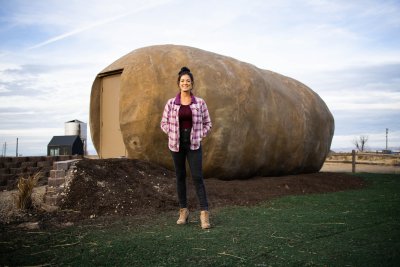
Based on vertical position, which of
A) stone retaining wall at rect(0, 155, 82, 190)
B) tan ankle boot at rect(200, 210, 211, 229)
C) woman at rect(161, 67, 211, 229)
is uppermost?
woman at rect(161, 67, 211, 229)

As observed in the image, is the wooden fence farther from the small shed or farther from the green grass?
the small shed

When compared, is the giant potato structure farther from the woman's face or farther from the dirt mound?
the woman's face

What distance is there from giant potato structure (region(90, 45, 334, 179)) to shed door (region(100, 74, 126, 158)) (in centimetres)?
11

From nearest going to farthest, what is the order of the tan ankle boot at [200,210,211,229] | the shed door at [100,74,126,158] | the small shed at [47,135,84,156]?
the tan ankle boot at [200,210,211,229] → the shed door at [100,74,126,158] → the small shed at [47,135,84,156]

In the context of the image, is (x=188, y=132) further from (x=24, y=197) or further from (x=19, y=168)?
(x=19, y=168)

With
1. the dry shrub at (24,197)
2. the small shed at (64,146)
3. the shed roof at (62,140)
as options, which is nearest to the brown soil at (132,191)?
the dry shrub at (24,197)

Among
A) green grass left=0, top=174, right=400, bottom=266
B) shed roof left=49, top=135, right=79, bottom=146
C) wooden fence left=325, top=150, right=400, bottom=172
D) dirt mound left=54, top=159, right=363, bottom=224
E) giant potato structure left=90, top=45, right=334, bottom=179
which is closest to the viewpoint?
green grass left=0, top=174, right=400, bottom=266

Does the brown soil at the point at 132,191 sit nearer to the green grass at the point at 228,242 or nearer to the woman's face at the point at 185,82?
the green grass at the point at 228,242

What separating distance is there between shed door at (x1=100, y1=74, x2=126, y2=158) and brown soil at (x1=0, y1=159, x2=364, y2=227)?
1849 mm

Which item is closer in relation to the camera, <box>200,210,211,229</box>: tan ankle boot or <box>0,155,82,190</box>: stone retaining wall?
<box>200,210,211,229</box>: tan ankle boot

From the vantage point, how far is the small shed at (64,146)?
53.6ft

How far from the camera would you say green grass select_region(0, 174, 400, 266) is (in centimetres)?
295

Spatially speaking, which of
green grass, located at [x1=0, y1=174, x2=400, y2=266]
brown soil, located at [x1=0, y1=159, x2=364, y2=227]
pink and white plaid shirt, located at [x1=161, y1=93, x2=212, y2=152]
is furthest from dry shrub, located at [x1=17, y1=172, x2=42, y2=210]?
pink and white plaid shirt, located at [x1=161, y1=93, x2=212, y2=152]

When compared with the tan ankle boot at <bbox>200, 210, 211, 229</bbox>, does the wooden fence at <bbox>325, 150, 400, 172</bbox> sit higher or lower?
higher
